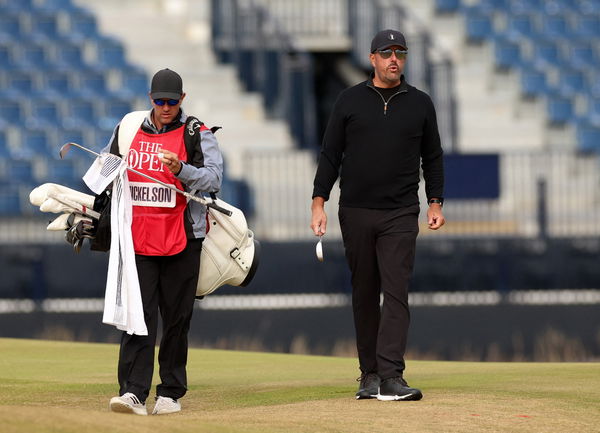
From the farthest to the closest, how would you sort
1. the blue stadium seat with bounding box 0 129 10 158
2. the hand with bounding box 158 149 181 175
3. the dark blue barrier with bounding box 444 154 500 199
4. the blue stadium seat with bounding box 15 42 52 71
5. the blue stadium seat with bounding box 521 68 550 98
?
1. the blue stadium seat with bounding box 521 68 550 98
2. the blue stadium seat with bounding box 15 42 52 71
3. the blue stadium seat with bounding box 0 129 10 158
4. the dark blue barrier with bounding box 444 154 500 199
5. the hand with bounding box 158 149 181 175

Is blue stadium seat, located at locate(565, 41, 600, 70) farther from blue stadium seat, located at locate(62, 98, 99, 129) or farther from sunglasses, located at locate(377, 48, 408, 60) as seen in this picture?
sunglasses, located at locate(377, 48, 408, 60)

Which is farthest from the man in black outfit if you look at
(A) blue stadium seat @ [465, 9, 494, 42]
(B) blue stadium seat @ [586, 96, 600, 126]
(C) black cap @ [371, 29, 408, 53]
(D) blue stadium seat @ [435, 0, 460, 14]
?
(D) blue stadium seat @ [435, 0, 460, 14]

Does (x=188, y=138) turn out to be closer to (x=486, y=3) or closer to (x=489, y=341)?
(x=489, y=341)

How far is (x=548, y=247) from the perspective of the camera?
1839cm

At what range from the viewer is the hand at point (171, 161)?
24.8ft

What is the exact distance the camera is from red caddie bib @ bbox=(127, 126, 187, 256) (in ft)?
25.9

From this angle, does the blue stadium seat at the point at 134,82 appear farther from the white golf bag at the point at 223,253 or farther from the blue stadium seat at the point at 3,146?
the white golf bag at the point at 223,253

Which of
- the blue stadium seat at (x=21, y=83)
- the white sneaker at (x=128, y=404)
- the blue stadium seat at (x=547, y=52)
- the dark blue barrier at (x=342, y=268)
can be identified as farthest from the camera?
the blue stadium seat at (x=547, y=52)

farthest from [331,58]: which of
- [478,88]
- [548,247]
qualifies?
[548,247]

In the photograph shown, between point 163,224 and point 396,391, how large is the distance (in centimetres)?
159

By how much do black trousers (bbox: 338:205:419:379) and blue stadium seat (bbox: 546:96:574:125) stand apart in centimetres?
1568

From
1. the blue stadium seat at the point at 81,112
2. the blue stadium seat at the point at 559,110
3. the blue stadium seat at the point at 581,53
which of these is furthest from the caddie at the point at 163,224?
the blue stadium seat at the point at 581,53

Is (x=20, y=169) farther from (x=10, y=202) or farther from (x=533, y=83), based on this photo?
(x=533, y=83)

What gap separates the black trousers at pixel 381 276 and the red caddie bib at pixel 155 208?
3.57 feet
